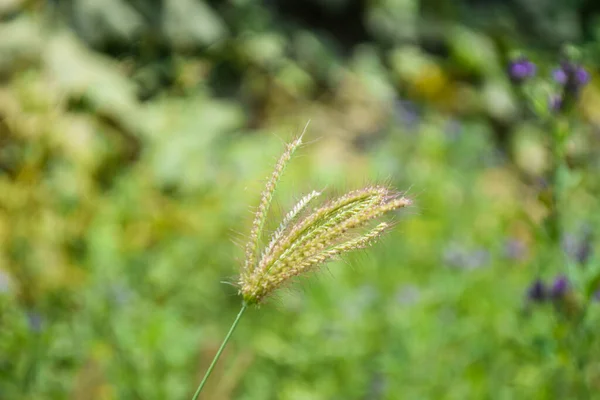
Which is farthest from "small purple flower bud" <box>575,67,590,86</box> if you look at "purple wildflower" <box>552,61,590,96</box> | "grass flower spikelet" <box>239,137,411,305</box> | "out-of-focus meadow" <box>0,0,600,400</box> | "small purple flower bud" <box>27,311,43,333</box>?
"small purple flower bud" <box>27,311,43,333</box>

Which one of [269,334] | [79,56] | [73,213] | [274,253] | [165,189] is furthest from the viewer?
[79,56]

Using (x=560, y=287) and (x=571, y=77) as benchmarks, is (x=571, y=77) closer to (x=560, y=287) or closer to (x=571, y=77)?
(x=571, y=77)

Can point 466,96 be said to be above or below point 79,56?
above

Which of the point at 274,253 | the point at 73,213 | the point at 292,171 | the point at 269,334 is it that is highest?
the point at 292,171

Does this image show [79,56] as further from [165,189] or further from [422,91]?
[422,91]

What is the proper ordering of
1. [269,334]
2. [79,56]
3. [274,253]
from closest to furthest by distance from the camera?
[274,253], [269,334], [79,56]

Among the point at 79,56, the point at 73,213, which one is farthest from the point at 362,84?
the point at 73,213

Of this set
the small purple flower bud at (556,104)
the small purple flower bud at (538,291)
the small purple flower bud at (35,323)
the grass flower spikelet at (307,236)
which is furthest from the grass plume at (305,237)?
the small purple flower bud at (35,323)
